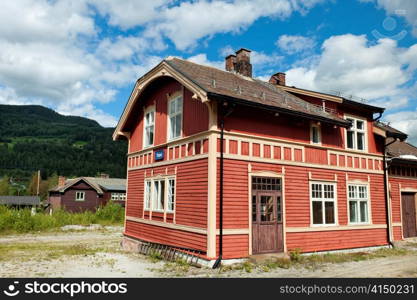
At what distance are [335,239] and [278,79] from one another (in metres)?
9.46

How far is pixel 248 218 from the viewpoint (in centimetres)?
1174

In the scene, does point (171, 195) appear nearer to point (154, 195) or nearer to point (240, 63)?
point (154, 195)

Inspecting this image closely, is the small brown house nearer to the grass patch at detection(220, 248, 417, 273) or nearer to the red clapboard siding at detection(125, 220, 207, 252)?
the red clapboard siding at detection(125, 220, 207, 252)

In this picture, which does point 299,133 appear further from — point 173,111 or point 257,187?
point 173,111

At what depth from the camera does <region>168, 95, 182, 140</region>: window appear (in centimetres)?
1388

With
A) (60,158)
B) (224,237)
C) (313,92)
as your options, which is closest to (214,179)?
(224,237)

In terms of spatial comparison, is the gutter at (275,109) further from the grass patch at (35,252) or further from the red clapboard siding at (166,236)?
the grass patch at (35,252)

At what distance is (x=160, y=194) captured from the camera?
48.3ft

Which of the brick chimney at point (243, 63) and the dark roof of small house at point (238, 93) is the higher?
the brick chimney at point (243, 63)

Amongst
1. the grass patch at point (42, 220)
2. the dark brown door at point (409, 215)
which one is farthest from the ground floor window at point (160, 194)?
the grass patch at point (42, 220)

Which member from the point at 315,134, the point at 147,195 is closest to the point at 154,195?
the point at 147,195

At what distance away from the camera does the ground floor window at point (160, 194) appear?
13773 mm

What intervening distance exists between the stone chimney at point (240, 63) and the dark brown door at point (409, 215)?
1042 cm

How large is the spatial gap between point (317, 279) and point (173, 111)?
852 cm
